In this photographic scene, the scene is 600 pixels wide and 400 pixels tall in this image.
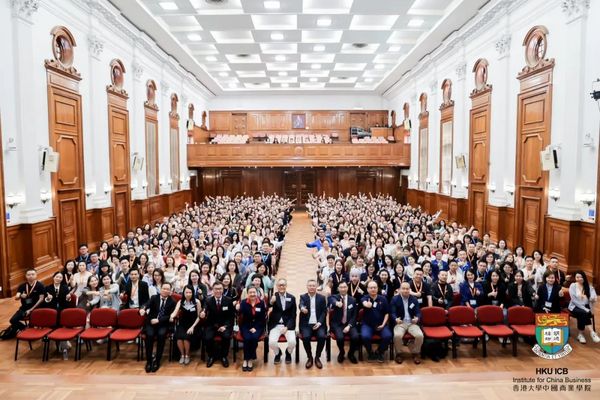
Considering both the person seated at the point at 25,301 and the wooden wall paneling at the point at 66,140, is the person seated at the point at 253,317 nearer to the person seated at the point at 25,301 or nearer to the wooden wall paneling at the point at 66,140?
the person seated at the point at 25,301

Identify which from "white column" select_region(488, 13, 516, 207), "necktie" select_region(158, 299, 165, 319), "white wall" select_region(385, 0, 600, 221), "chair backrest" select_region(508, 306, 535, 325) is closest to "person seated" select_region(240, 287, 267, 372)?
"necktie" select_region(158, 299, 165, 319)

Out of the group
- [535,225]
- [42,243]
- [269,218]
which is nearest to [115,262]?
[42,243]

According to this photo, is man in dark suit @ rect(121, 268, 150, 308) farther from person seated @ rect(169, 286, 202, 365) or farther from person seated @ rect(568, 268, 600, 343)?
person seated @ rect(568, 268, 600, 343)

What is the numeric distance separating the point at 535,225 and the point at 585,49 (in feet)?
14.0

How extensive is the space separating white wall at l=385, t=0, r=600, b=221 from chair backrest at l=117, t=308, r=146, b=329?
8988 mm

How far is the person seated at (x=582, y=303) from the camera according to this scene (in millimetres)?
7098

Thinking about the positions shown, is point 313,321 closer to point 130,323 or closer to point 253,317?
point 253,317

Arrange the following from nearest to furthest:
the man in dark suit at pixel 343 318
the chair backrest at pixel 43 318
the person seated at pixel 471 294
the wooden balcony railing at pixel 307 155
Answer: the man in dark suit at pixel 343 318
the chair backrest at pixel 43 318
the person seated at pixel 471 294
the wooden balcony railing at pixel 307 155

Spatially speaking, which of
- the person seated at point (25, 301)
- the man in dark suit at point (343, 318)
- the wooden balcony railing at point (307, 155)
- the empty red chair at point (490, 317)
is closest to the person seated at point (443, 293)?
the empty red chair at point (490, 317)

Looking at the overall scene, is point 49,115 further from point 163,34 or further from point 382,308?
point 382,308

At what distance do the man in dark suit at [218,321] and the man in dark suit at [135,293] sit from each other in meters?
1.17

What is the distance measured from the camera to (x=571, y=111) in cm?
978

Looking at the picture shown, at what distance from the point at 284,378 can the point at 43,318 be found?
377 centimetres

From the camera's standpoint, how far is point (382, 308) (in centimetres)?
676
